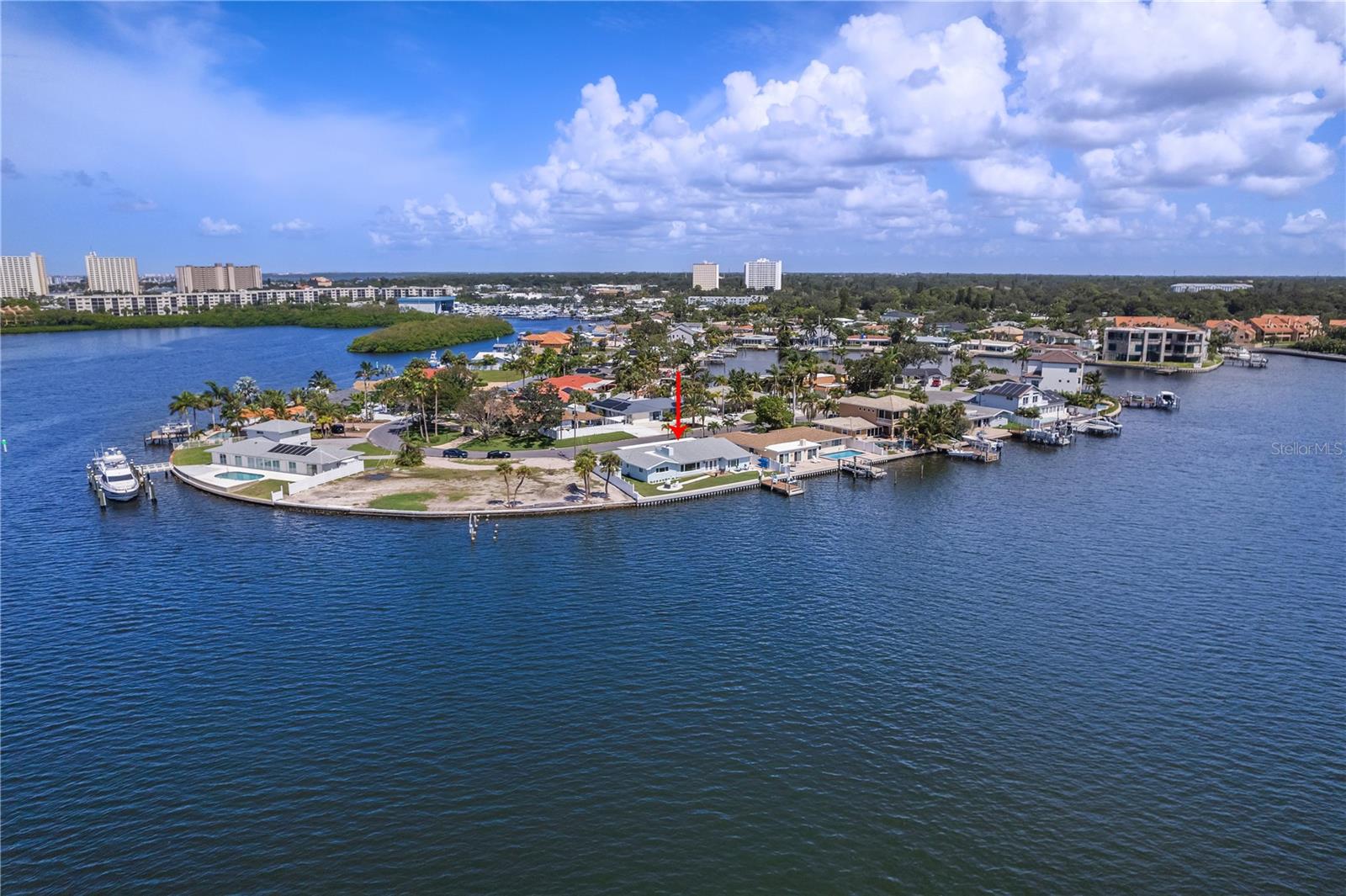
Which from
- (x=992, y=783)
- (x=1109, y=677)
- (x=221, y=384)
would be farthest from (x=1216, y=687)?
(x=221, y=384)

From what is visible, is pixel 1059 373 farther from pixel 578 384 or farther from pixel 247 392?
pixel 247 392

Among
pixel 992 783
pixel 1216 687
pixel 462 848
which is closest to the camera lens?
pixel 462 848

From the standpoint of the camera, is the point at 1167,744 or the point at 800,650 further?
the point at 800,650

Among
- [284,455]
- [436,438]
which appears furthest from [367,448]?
[284,455]

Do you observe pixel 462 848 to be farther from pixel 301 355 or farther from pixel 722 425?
pixel 301 355

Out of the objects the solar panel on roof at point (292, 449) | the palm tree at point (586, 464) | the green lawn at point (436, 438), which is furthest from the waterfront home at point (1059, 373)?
the solar panel on roof at point (292, 449)

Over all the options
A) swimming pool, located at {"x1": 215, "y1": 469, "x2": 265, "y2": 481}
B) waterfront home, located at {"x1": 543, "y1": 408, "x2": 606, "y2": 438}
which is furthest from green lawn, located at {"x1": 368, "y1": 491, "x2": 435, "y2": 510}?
waterfront home, located at {"x1": 543, "y1": 408, "x2": 606, "y2": 438}
